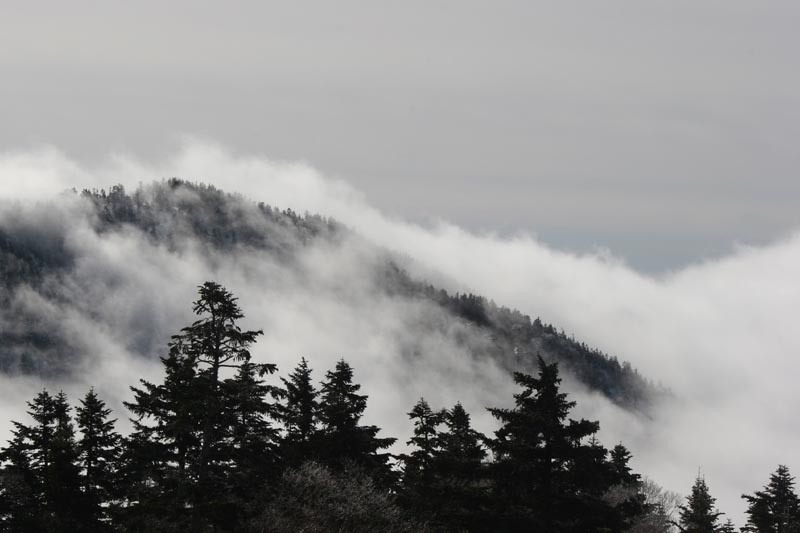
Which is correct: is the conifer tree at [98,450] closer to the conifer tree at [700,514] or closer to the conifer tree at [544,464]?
the conifer tree at [544,464]

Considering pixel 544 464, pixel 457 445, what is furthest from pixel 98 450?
pixel 544 464

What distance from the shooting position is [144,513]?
30.7m

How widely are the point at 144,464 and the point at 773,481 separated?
4676 cm

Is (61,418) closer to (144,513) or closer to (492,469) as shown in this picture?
(144,513)

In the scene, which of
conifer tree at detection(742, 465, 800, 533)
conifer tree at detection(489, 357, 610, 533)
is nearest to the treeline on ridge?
conifer tree at detection(489, 357, 610, 533)

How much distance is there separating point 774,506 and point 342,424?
36169 mm

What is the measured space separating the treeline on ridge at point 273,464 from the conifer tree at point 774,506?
1024 inches

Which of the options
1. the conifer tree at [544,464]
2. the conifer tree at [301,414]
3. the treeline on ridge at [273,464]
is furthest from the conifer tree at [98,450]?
the conifer tree at [544,464]

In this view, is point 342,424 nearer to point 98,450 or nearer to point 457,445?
point 457,445

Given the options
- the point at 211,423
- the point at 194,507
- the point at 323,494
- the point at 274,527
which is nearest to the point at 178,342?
the point at 211,423

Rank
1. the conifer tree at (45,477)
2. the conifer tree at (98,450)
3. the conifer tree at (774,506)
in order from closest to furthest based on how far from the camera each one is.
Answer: the conifer tree at (45,477), the conifer tree at (98,450), the conifer tree at (774,506)

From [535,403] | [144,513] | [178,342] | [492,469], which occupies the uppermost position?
[178,342]

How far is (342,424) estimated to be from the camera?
1729 inches

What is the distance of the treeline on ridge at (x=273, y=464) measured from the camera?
2648 cm
